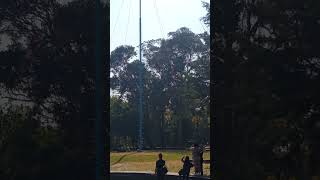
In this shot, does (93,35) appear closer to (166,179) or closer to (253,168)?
(253,168)

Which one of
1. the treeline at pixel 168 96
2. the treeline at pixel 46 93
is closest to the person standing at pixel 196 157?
the treeline at pixel 46 93

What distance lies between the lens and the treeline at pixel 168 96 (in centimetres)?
4647

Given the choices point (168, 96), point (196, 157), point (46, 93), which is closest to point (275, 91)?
point (46, 93)

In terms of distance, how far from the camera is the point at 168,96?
50.5 m

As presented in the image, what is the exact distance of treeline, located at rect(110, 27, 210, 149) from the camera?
152ft

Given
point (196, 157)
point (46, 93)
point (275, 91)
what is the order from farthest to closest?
point (196, 157) < point (46, 93) < point (275, 91)

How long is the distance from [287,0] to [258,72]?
68.4 inches

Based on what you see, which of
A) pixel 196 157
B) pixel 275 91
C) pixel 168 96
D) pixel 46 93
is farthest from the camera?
pixel 168 96

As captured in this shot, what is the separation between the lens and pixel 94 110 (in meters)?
13.9

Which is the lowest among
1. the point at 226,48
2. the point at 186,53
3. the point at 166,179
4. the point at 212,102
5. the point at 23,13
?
the point at 166,179

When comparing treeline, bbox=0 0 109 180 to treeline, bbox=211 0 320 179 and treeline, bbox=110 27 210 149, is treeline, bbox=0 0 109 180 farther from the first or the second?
treeline, bbox=110 27 210 149

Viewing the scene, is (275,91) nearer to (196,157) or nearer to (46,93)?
(46,93)

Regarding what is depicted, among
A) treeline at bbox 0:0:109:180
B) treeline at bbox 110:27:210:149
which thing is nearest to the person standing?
treeline at bbox 0:0:109:180

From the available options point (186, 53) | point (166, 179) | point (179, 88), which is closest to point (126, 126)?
point (179, 88)
